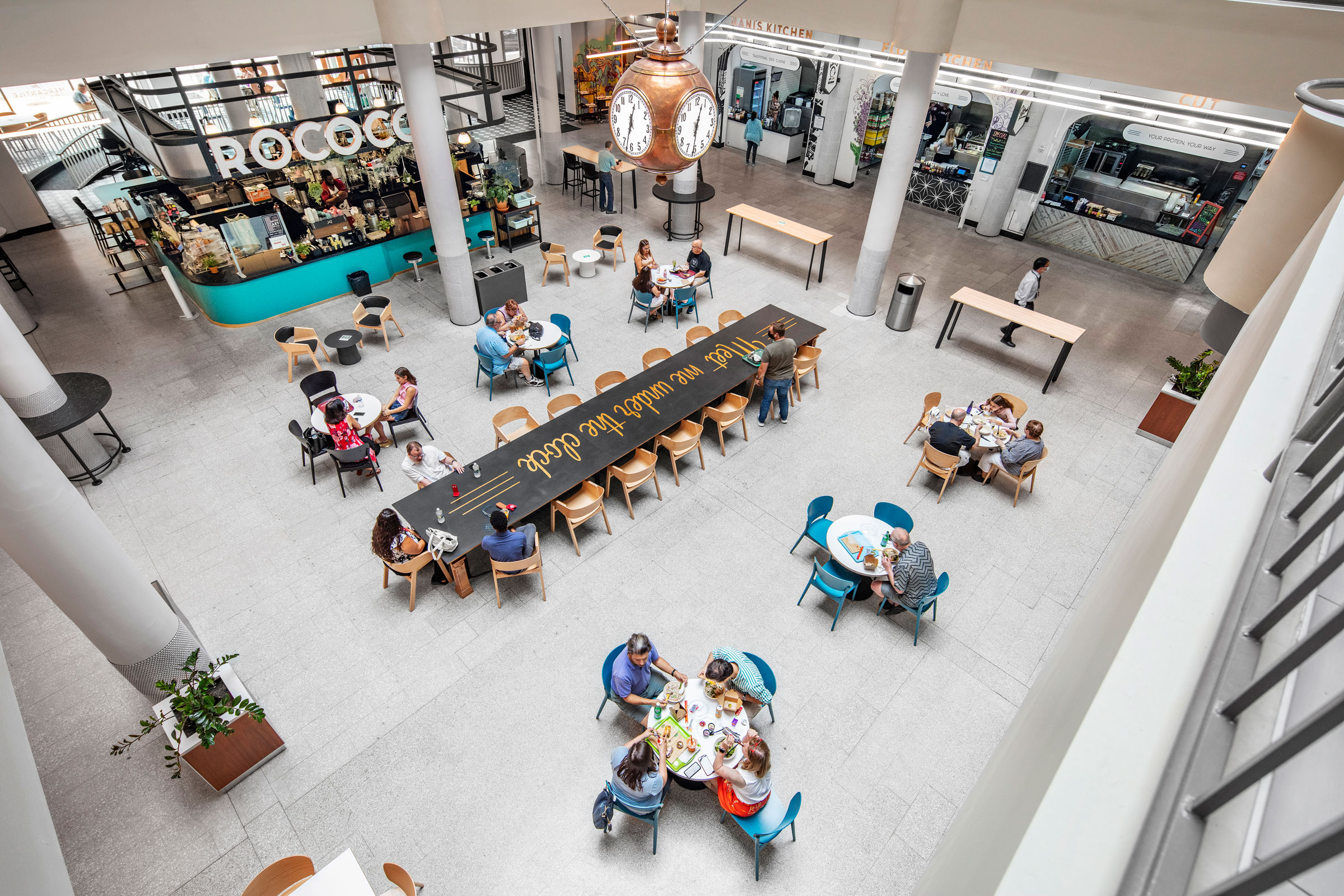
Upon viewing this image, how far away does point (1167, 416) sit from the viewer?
9555 millimetres

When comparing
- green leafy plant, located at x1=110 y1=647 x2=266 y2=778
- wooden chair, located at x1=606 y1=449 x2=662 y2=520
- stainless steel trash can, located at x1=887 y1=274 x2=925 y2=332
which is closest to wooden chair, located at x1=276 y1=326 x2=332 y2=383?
wooden chair, located at x1=606 y1=449 x2=662 y2=520

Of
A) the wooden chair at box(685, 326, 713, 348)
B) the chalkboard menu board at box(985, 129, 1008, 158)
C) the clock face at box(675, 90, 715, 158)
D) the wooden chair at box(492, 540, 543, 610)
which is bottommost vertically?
the wooden chair at box(492, 540, 543, 610)

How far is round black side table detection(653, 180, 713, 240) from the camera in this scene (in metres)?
14.1

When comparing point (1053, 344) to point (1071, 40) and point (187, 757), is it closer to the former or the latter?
point (1071, 40)

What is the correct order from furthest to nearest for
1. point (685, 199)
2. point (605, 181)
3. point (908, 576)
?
1. point (605, 181)
2. point (685, 199)
3. point (908, 576)

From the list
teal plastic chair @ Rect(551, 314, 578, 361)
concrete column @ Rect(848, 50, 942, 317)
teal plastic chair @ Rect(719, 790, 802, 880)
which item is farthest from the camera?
teal plastic chair @ Rect(551, 314, 578, 361)

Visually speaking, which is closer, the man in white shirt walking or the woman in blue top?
the man in white shirt walking

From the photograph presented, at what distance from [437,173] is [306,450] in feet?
15.5

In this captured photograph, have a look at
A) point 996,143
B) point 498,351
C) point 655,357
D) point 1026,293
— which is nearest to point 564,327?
point 498,351

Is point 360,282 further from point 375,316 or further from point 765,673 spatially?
point 765,673

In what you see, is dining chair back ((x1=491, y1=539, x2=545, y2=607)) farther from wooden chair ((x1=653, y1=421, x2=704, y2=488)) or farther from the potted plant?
the potted plant

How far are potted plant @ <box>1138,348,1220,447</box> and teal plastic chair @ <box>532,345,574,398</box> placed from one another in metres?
8.55

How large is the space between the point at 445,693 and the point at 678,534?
3.19m

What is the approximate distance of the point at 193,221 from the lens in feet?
36.2
